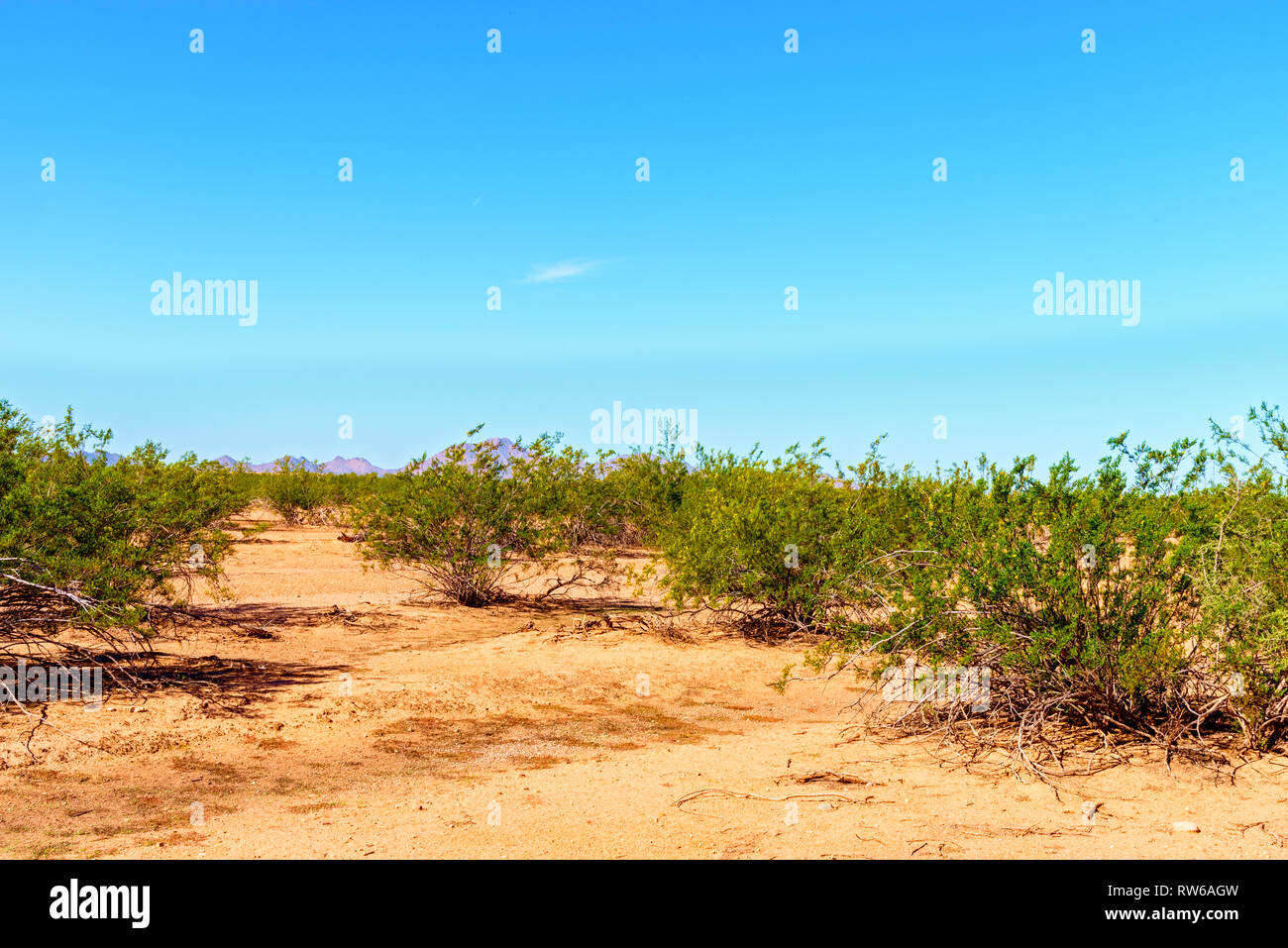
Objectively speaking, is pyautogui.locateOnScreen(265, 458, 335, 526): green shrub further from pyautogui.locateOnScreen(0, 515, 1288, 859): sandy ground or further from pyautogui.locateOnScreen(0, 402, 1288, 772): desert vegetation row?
pyautogui.locateOnScreen(0, 515, 1288, 859): sandy ground

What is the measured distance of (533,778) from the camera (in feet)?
25.3

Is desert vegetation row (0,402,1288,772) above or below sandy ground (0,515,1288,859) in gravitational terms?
above

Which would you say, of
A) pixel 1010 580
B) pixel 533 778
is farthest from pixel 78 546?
pixel 1010 580

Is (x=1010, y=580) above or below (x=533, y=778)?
above

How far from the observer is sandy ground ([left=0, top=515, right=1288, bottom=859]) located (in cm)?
583

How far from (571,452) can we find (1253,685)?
14.3 metres

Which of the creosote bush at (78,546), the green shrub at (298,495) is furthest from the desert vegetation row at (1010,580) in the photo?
the green shrub at (298,495)

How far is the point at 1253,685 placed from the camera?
718cm

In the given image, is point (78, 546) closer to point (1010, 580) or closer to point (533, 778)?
point (533, 778)

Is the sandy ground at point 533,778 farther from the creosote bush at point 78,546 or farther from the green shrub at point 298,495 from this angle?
the green shrub at point 298,495

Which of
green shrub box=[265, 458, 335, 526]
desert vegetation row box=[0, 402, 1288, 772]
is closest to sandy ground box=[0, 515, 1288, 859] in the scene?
desert vegetation row box=[0, 402, 1288, 772]
